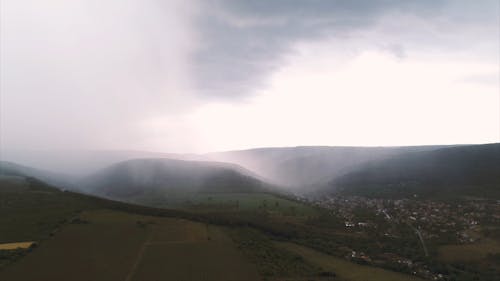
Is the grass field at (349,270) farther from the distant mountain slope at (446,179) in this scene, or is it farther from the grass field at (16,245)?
the distant mountain slope at (446,179)

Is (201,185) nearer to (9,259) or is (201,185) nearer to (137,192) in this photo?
(137,192)

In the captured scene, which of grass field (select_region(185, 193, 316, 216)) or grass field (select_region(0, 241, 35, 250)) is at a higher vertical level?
grass field (select_region(0, 241, 35, 250))

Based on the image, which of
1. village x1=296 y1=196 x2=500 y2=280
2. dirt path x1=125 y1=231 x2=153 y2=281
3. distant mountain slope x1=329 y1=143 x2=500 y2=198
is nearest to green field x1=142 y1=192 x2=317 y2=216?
village x1=296 y1=196 x2=500 y2=280

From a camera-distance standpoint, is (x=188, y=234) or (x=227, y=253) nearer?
(x=227, y=253)

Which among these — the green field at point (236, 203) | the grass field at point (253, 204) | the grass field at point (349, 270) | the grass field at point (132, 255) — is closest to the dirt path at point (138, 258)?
the grass field at point (132, 255)

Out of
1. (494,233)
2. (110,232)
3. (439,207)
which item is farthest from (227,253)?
(439,207)

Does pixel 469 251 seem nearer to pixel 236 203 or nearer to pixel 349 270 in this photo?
pixel 349 270

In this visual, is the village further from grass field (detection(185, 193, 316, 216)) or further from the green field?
the green field
